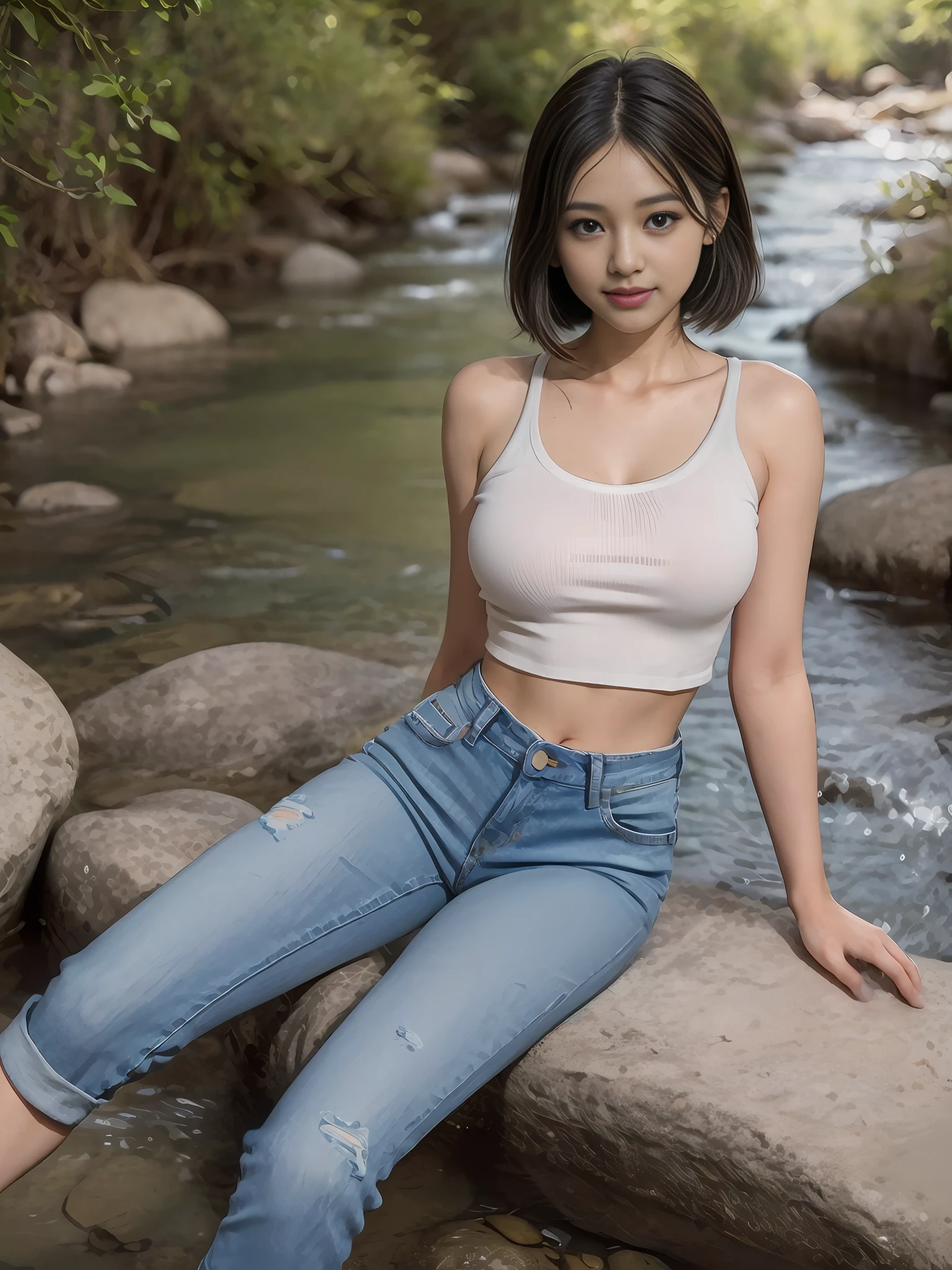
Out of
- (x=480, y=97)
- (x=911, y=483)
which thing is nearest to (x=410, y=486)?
(x=911, y=483)

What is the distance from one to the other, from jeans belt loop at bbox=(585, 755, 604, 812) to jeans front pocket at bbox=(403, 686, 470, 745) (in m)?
0.21

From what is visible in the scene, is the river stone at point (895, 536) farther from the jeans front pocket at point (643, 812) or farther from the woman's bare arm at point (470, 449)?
the jeans front pocket at point (643, 812)

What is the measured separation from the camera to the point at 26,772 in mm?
2539

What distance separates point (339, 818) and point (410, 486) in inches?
152

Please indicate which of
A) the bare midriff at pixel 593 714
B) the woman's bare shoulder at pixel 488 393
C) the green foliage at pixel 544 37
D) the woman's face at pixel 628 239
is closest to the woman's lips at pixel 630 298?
the woman's face at pixel 628 239

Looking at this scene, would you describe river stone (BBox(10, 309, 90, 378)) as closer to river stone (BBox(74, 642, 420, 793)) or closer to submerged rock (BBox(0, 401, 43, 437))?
submerged rock (BBox(0, 401, 43, 437))

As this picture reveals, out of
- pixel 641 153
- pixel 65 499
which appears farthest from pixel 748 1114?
pixel 65 499

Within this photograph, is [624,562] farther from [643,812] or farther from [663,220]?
[663,220]

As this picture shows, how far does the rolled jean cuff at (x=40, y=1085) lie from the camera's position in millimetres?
1738

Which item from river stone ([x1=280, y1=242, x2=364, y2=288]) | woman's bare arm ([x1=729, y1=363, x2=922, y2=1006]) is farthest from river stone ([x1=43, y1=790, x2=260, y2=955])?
river stone ([x1=280, y1=242, x2=364, y2=288])

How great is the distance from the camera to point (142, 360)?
8.01m

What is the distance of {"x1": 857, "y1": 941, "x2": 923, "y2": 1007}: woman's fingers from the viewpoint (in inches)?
76.9

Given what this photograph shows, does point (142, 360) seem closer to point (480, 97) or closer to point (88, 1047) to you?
point (88, 1047)

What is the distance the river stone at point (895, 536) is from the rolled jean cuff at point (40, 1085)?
11.4ft
